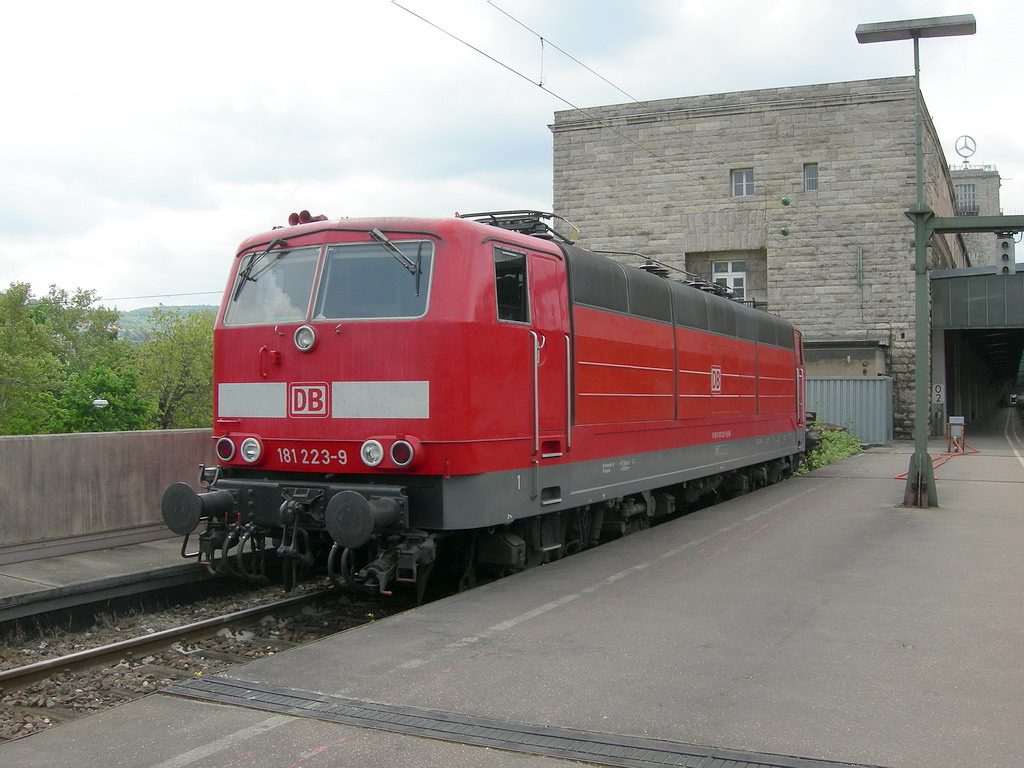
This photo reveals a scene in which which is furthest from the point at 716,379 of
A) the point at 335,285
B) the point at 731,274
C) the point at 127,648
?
the point at 731,274

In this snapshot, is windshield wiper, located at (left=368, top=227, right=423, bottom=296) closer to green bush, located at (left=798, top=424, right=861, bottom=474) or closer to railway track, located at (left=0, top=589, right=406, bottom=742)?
railway track, located at (left=0, top=589, right=406, bottom=742)

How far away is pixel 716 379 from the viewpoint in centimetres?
1309

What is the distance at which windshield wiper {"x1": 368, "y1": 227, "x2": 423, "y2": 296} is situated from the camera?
7.30 m

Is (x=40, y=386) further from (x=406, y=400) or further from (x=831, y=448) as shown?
(x=406, y=400)

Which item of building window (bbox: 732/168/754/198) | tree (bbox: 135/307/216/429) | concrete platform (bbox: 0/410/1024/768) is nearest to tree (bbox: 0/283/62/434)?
tree (bbox: 135/307/216/429)

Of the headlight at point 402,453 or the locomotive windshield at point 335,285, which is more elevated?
the locomotive windshield at point 335,285

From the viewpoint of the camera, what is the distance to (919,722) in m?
4.58

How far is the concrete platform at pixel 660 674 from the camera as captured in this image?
431cm

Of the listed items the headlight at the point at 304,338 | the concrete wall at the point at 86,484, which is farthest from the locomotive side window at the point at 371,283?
the concrete wall at the point at 86,484

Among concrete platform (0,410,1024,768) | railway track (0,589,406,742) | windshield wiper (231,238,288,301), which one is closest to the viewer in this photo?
concrete platform (0,410,1024,768)

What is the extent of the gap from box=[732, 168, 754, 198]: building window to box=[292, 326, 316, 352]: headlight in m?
27.1

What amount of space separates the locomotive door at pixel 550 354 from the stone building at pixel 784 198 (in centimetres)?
2435

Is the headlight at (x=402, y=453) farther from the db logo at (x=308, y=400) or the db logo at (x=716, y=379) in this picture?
the db logo at (x=716, y=379)

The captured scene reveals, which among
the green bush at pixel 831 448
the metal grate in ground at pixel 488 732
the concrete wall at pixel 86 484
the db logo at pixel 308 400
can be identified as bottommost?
the metal grate in ground at pixel 488 732
